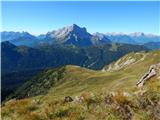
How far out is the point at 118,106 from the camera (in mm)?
18281

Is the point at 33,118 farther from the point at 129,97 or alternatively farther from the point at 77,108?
the point at 129,97

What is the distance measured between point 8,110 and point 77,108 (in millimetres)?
4595

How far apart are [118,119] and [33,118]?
183 inches

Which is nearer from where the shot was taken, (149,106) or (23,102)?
(149,106)

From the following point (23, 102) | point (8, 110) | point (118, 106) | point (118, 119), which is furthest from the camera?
point (23, 102)

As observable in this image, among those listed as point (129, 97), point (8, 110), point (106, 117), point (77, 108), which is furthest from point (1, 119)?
point (129, 97)

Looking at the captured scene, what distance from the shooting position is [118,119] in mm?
16766

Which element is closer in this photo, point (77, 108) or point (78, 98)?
point (77, 108)

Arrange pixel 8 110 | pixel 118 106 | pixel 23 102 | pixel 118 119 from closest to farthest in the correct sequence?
pixel 118 119
pixel 118 106
pixel 8 110
pixel 23 102

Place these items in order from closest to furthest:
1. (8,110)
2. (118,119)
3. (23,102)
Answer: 1. (118,119)
2. (8,110)
3. (23,102)

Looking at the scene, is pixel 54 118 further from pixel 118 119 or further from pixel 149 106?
pixel 149 106

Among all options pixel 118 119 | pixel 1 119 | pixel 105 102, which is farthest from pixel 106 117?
pixel 1 119

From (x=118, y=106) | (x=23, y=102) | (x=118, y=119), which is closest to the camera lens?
(x=118, y=119)

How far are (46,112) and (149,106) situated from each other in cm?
584
